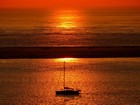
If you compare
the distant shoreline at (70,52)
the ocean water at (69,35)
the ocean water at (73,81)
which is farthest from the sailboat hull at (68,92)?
the ocean water at (69,35)

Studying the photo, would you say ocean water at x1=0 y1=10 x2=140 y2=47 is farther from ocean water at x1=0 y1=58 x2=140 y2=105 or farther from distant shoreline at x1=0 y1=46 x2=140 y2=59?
distant shoreline at x1=0 y1=46 x2=140 y2=59

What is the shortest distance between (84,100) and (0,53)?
19.7 ft

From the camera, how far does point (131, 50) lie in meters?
22.0

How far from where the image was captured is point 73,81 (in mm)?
20156

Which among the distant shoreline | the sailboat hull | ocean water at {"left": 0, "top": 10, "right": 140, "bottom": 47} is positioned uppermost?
ocean water at {"left": 0, "top": 10, "right": 140, "bottom": 47}

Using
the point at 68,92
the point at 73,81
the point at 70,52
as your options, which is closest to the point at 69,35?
the point at 70,52

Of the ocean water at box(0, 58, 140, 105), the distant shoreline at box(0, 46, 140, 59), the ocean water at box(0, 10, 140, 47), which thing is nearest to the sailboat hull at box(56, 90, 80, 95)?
the ocean water at box(0, 58, 140, 105)

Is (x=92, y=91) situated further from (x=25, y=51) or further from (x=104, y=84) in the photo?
(x=25, y=51)

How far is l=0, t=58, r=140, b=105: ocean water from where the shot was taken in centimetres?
1691

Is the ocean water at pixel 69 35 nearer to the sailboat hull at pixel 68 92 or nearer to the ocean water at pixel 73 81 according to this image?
the ocean water at pixel 73 81

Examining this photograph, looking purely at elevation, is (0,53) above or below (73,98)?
above

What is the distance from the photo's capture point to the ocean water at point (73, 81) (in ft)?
55.5

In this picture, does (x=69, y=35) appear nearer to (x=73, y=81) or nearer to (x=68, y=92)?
(x=73, y=81)

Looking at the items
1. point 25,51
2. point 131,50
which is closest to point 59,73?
point 25,51
